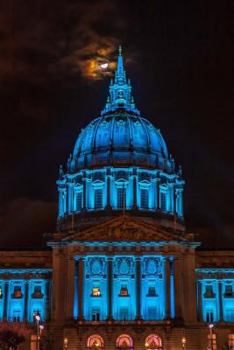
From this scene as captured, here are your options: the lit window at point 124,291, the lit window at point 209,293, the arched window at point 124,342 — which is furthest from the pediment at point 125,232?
the arched window at point 124,342

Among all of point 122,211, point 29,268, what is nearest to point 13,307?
point 29,268

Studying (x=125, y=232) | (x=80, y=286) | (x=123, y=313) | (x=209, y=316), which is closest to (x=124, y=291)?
(x=123, y=313)

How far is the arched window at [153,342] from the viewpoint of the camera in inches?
4087

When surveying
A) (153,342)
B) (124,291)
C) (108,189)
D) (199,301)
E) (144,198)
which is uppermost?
(108,189)

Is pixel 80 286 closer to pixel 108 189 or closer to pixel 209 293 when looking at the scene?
pixel 209 293

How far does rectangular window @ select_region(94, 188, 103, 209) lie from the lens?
404 ft

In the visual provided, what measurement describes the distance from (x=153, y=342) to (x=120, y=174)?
3206 cm

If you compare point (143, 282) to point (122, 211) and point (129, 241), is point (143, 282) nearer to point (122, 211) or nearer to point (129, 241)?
point (129, 241)

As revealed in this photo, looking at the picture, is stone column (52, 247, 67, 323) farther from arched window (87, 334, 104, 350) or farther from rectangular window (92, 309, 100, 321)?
arched window (87, 334, 104, 350)

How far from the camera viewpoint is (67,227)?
12388 centimetres

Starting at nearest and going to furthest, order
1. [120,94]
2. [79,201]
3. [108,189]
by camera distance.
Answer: [108,189]
[79,201]
[120,94]

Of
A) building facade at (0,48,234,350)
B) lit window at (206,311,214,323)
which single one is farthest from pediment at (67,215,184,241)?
lit window at (206,311,214,323)

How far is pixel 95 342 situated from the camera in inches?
4094

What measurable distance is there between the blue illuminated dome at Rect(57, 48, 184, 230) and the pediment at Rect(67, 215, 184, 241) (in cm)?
1126
